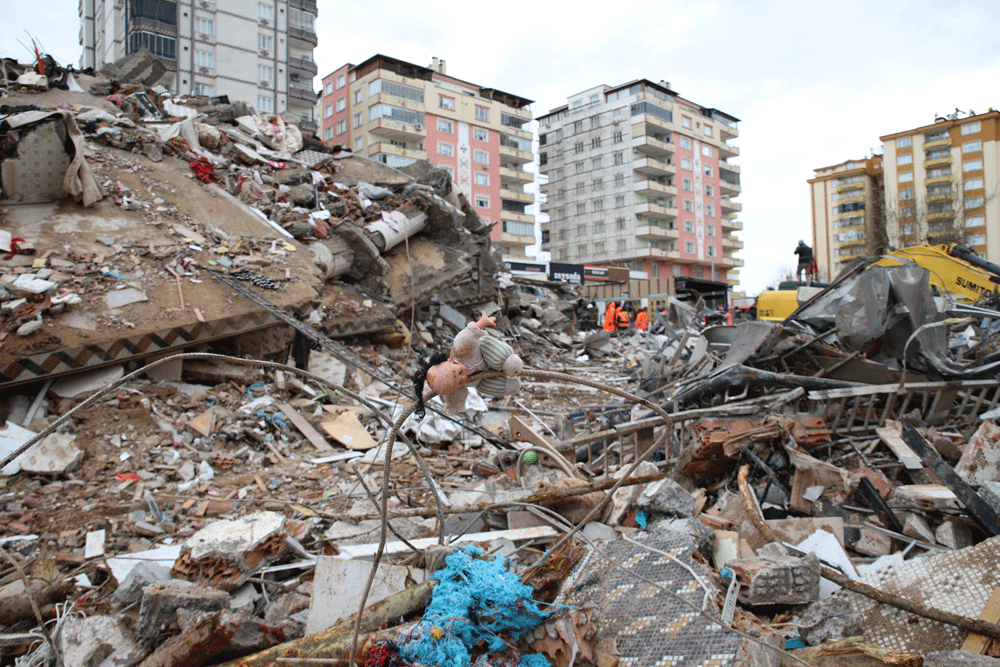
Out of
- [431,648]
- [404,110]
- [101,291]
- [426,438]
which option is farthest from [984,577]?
[404,110]

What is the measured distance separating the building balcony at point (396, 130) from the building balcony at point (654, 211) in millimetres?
18606

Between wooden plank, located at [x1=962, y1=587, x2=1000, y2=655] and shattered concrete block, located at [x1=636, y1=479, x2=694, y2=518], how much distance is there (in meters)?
1.44

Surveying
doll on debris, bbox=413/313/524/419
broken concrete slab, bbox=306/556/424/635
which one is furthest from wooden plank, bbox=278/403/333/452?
doll on debris, bbox=413/313/524/419

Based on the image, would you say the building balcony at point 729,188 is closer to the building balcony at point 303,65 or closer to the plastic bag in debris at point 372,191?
the building balcony at point 303,65

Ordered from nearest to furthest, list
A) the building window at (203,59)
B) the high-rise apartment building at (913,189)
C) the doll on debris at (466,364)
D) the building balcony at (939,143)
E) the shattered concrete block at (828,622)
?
the doll on debris at (466,364), the shattered concrete block at (828,622), the building window at (203,59), the high-rise apartment building at (913,189), the building balcony at (939,143)

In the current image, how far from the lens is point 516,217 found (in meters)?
45.9

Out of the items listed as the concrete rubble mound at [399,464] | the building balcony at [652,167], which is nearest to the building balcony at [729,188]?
the building balcony at [652,167]

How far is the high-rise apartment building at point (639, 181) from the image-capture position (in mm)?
47344

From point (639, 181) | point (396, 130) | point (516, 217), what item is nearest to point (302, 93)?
point (396, 130)

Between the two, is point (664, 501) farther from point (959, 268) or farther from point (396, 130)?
point (396, 130)

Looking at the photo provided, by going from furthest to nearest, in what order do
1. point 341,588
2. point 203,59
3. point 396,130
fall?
point 396,130, point 203,59, point 341,588

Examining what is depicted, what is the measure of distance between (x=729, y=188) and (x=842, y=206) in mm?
14389

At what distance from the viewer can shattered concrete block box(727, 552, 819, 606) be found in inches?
108

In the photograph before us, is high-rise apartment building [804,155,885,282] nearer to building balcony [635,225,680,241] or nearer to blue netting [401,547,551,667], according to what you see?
building balcony [635,225,680,241]
